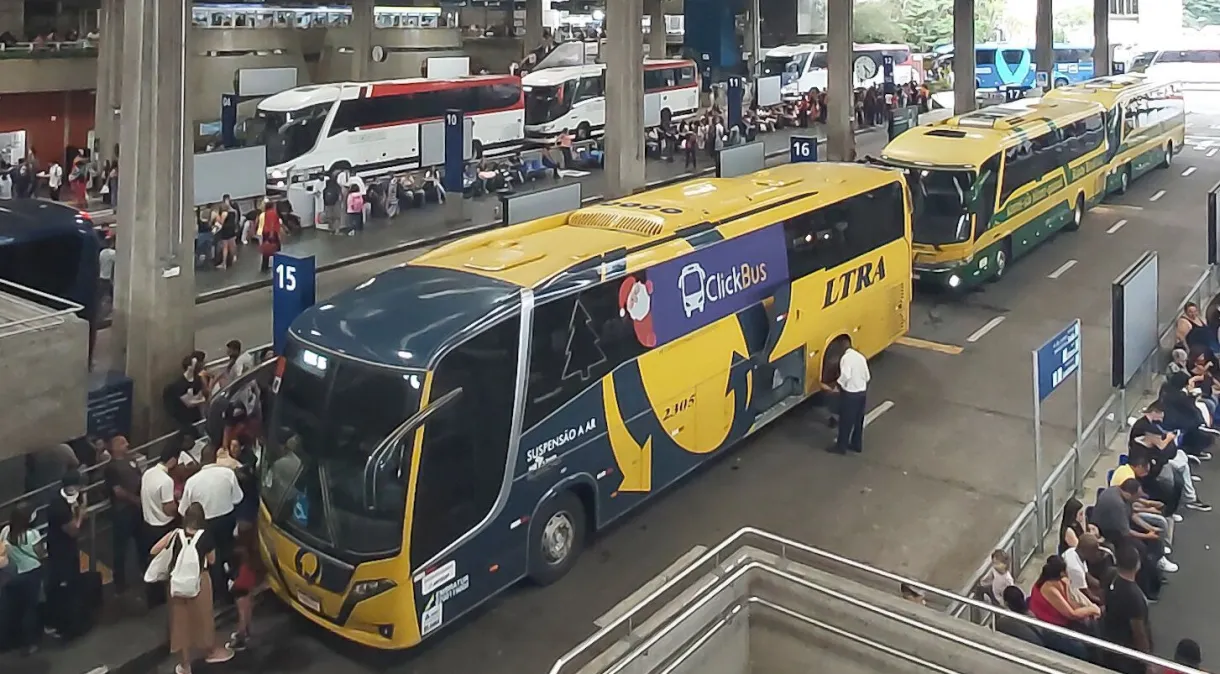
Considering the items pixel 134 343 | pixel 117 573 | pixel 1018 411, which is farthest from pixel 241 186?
pixel 1018 411

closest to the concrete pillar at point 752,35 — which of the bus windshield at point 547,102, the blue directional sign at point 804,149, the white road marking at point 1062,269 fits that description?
the bus windshield at point 547,102

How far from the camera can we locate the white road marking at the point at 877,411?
13117mm

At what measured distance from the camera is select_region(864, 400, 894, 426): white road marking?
1312cm

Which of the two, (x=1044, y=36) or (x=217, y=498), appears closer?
(x=217, y=498)

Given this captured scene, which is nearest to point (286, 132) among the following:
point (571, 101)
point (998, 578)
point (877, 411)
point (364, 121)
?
point (364, 121)

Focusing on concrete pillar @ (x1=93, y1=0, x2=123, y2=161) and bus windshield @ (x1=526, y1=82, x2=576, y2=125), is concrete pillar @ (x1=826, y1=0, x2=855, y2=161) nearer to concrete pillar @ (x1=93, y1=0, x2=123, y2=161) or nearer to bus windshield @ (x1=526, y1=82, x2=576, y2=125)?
bus windshield @ (x1=526, y1=82, x2=576, y2=125)

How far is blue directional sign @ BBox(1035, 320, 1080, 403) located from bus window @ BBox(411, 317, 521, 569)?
14.4 ft

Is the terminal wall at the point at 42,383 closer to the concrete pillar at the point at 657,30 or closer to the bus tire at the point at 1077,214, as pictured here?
the bus tire at the point at 1077,214

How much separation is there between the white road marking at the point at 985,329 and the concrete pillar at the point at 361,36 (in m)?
22.7

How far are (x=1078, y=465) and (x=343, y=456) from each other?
22.7ft

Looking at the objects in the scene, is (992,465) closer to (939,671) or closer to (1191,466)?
(1191,466)

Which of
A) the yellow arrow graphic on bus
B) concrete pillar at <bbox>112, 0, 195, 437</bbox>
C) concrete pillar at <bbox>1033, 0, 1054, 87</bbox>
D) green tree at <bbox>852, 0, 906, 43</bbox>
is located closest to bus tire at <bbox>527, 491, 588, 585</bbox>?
the yellow arrow graphic on bus

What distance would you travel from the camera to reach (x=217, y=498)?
8.47 m

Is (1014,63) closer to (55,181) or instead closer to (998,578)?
(55,181)
